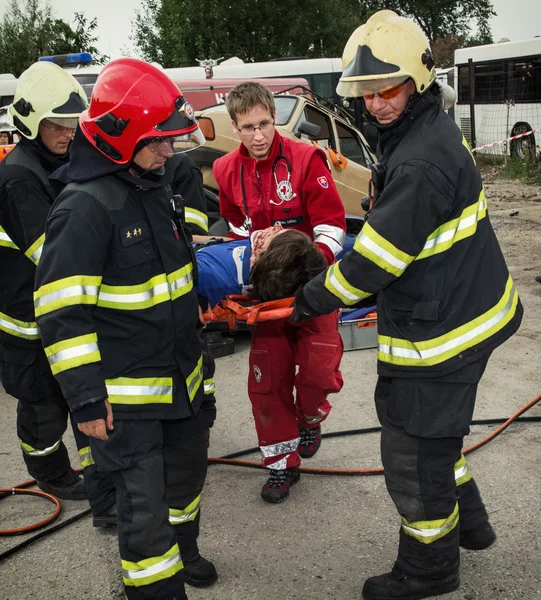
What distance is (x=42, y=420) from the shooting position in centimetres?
393

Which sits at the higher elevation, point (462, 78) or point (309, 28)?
point (309, 28)

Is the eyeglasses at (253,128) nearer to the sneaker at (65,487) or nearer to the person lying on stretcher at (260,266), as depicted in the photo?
the person lying on stretcher at (260,266)

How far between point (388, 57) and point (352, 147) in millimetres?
7688

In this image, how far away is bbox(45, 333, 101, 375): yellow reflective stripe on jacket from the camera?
2.51 meters

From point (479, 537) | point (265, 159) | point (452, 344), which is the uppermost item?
point (265, 159)

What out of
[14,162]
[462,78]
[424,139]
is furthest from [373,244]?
[462,78]

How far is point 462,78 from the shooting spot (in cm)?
2200

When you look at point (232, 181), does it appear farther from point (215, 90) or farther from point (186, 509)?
point (215, 90)

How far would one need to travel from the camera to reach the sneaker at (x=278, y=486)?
383cm

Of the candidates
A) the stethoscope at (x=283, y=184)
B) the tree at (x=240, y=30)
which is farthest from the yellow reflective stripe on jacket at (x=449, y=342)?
the tree at (x=240, y=30)

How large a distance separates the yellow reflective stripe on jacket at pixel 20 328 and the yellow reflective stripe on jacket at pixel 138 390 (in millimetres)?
1174

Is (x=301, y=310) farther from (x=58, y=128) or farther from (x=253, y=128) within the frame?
(x=58, y=128)

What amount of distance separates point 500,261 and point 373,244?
53 cm

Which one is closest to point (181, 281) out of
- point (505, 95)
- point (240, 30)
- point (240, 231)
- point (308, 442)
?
point (240, 231)
